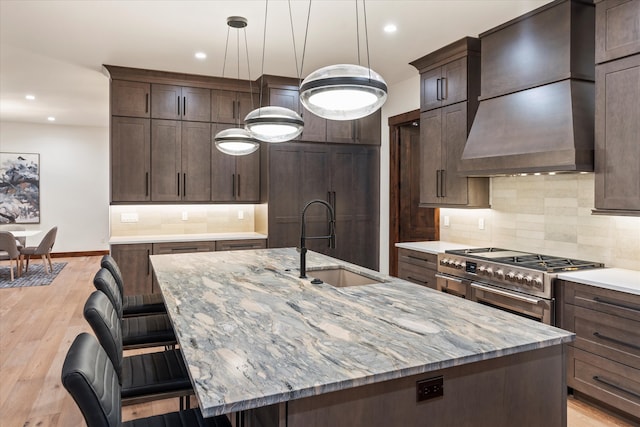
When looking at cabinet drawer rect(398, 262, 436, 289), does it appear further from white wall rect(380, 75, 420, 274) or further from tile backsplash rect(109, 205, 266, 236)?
tile backsplash rect(109, 205, 266, 236)

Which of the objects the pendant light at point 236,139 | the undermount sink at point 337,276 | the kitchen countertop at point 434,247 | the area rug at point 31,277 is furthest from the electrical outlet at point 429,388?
the area rug at point 31,277

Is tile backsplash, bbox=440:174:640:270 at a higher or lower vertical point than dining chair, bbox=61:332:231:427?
higher

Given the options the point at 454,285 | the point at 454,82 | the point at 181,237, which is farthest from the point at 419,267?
the point at 181,237

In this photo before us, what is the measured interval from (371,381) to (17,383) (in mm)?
3209

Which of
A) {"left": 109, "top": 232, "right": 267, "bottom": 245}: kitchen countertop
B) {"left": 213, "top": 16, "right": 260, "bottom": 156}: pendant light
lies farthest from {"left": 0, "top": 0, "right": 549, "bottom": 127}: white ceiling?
{"left": 109, "top": 232, "right": 267, "bottom": 245}: kitchen countertop

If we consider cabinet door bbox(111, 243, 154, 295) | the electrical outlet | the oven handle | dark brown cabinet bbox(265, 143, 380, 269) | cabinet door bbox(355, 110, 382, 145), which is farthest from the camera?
cabinet door bbox(355, 110, 382, 145)

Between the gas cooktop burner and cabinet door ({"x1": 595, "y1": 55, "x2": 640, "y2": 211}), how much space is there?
20.7 inches

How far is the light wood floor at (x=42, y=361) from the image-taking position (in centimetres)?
277

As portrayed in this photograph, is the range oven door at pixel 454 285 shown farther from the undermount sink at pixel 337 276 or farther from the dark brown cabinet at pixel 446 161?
the undermount sink at pixel 337 276

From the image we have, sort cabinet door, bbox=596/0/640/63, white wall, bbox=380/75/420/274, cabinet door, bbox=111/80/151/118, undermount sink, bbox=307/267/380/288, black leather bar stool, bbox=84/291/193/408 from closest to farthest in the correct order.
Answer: black leather bar stool, bbox=84/291/193/408 → cabinet door, bbox=596/0/640/63 → undermount sink, bbox=307/267/380/288 → cabinet door, bbox=111/80/151/118 → white wall, bbox=380/75/420/274

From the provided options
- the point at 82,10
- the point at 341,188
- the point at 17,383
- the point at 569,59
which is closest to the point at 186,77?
the point at 82,10

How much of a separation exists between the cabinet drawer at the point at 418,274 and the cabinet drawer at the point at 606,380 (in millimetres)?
1438

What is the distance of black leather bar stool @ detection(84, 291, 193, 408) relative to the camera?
174 cm

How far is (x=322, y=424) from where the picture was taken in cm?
125
